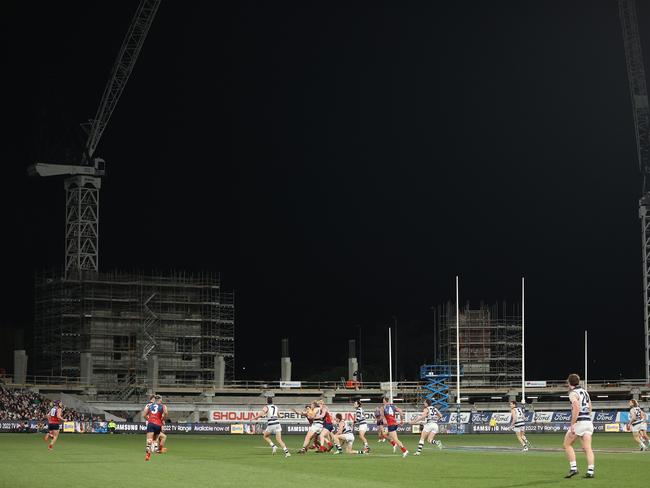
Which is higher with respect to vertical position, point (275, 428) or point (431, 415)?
point (431, 415)

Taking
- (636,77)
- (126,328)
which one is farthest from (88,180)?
(636,77)

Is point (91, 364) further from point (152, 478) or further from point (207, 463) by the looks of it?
point (152, 478)

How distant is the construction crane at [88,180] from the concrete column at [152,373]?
14917 mm

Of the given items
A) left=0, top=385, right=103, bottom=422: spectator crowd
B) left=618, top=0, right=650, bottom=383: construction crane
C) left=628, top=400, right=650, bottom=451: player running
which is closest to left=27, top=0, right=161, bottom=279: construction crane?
left=0, top=385, right=103, bottom=422: spectator crowd

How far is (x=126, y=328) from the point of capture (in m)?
132

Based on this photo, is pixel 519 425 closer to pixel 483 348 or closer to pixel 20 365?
pixel 20 365

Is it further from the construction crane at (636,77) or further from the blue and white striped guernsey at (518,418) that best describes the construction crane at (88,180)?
the blue and white striped guernsey at (518,418)

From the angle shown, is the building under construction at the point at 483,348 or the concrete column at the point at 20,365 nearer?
the concrete column at the point at 20,365

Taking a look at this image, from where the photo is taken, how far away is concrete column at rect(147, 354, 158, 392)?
120625 mm

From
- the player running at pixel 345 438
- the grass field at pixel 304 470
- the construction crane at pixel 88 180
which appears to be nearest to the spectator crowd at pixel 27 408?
the construction crane at pixel 88 180

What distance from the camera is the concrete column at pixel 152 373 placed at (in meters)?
121

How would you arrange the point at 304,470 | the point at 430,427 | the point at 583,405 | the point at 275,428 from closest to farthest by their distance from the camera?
the point at 583,405
the point at 304,470
the point at 275,428
the point at 430,427

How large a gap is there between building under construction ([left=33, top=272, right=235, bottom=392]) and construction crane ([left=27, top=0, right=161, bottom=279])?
365cm

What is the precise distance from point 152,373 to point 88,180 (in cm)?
2808
